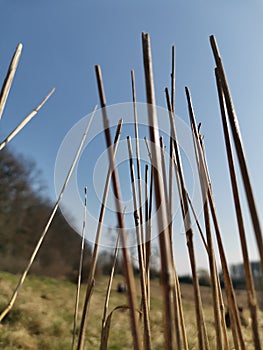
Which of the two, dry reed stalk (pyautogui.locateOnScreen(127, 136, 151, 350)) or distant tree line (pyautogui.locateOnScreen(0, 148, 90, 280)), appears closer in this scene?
dry reed stalk (pyautogui.locateOnScreen(127, 136, 151, 350))

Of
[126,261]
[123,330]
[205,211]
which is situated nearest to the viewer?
[126,261]

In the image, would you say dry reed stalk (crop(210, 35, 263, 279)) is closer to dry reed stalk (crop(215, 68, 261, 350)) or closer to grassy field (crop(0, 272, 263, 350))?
dry reed stalk (crop(215, 68, 261, 350))

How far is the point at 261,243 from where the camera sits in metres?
0.18

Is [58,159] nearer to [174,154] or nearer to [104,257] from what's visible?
[174,154]

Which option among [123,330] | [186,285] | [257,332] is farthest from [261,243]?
[186,285]

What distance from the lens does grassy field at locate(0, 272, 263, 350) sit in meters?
1.92

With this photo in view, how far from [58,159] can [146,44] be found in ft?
0.50

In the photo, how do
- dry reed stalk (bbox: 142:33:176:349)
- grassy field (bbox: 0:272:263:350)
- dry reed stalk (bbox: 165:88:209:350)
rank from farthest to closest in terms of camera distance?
grassy field (bbox: 0:272:263:350) → dry reed stalk (bbox: 165:88:209:350) → dry reed stalk (bbox: 142:33:176:349)

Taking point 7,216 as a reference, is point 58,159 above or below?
below

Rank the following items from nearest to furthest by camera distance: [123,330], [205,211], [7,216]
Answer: [205,211], [123,330], [7,216]

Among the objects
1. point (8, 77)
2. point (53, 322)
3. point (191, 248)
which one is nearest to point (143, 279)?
point (191, 248)

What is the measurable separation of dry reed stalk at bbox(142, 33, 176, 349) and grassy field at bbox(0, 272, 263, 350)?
167cm

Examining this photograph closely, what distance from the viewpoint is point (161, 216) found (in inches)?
5.9

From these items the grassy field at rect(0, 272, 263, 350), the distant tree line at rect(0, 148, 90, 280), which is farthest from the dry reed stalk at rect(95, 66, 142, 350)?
the distant tree line at rect(0, 148, 90, 280)
